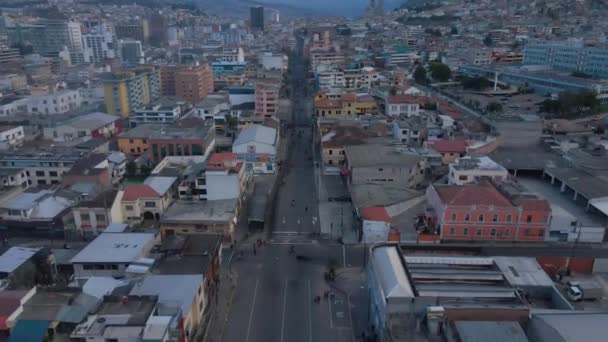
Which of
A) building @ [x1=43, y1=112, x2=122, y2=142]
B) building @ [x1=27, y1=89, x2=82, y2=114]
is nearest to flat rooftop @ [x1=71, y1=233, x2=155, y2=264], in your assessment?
building @ [x1=43, y1=112, x2=122, y2=142]

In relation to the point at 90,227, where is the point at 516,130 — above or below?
above

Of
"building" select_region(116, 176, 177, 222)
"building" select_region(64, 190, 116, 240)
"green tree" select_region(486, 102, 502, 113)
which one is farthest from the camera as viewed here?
"green tree" select_region(486, 102, 502, 113)

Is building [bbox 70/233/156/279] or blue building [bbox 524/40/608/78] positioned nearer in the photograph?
building [bbox 70/233/156/279]

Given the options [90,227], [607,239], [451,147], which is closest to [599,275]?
[607,239]

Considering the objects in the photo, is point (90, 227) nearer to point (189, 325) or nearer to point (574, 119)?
point (189, 325)

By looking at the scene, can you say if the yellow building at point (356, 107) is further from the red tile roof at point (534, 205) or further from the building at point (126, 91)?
the red tile roof at point (534, 205)

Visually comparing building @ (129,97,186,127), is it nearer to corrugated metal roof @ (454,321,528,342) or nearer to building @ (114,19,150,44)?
corrugated metal roof @ (454,321,528,342)

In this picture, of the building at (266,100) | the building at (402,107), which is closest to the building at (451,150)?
the building at (402,107)
